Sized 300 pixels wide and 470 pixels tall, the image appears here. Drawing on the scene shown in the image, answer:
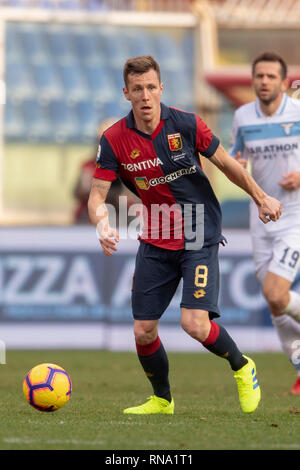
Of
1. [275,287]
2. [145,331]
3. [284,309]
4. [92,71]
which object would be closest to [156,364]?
[145,331]

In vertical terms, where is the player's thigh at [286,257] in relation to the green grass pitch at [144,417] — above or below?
above

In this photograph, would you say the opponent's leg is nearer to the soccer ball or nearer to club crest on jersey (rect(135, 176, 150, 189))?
club crest on jersey (rect(135, 176, 150, 189))

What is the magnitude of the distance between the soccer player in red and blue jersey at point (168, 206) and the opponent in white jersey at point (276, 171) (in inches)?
59.5

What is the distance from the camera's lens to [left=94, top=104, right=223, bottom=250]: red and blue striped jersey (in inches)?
248

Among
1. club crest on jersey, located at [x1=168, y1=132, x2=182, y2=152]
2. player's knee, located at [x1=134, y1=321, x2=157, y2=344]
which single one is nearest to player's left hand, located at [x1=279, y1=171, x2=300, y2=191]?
club crest on jersey, located at [x1=168, y1=132, x2=182, y2=152]

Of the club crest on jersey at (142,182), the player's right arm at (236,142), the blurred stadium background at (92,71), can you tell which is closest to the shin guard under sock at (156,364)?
the club crest on jersey at (142,182)

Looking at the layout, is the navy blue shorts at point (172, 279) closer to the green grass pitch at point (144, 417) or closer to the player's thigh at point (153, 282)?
the player's thigh at point (153, 282)

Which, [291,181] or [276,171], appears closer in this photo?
[291,181]

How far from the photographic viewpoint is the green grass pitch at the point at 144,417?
197 inches

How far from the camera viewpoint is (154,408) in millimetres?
6613

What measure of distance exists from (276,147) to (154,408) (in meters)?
2.69

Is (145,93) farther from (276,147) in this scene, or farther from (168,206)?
(276,147)

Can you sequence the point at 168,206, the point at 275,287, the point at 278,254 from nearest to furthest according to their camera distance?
the point at 168,206 < the point at 275,287 < the point at 278,254

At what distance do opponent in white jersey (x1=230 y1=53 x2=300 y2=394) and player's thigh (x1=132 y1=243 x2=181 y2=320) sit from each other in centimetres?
163
